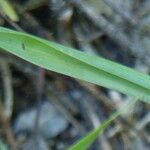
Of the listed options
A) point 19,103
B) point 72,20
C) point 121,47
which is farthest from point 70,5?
point 19,103

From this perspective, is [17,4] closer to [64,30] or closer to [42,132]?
[64,30]

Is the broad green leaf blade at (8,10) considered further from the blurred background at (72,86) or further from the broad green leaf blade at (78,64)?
the broad green leaf blade at (78,64)

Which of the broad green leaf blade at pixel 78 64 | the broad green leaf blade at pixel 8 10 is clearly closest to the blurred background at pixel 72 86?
the broad green leaf blade at pixel 8 10

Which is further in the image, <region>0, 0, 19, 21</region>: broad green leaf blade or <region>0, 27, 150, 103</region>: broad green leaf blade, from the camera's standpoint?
<region>0, 0, 19, 21</region>: broad green leaf blade

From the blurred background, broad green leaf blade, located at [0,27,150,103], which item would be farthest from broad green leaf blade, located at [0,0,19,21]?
broad green leaf blade, located at [0,27,150,103]

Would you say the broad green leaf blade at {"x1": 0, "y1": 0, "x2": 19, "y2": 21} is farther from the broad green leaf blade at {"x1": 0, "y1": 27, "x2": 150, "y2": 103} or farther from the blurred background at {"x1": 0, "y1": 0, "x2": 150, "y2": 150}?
the broad green leaf blade at {"x1": 0, "y1": 27, "x2": 150, "y2": 103}
